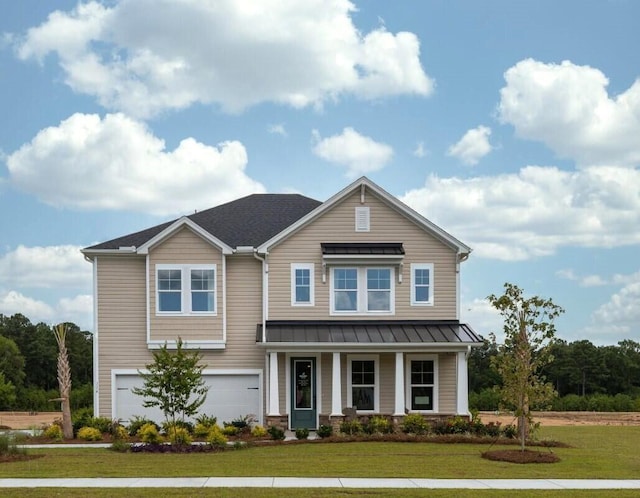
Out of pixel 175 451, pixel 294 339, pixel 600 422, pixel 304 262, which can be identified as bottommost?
pixel 600 422

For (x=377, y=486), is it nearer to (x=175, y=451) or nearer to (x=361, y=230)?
(x=175, y=451)

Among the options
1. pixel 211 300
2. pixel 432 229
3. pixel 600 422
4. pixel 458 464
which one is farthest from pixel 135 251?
pixel 600 422

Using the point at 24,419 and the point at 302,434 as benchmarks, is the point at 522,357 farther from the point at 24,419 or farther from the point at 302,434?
the point at 24,419

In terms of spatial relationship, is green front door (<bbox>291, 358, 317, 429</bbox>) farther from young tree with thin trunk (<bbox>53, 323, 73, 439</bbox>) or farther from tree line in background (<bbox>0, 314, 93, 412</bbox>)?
tree line in background (<bbox>0, 314, 93, 412</bbox>)

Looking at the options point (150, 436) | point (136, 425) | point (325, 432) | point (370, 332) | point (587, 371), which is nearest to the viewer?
point (150, 436)

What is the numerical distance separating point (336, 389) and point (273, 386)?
210cm

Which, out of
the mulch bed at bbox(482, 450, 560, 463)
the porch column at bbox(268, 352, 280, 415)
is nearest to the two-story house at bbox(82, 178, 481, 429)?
the porch column at bbox(268, 352, 280, 415)

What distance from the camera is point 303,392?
27891 mm

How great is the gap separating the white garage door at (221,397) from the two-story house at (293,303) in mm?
35

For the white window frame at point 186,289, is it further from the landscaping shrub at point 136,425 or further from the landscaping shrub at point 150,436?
the landscaping shrub at point 150,436

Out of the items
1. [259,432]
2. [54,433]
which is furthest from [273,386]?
[54,433]

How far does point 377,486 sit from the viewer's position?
600 inches

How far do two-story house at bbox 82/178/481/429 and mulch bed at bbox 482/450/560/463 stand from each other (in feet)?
24.1

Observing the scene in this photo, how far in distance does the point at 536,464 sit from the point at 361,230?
11.5 m
